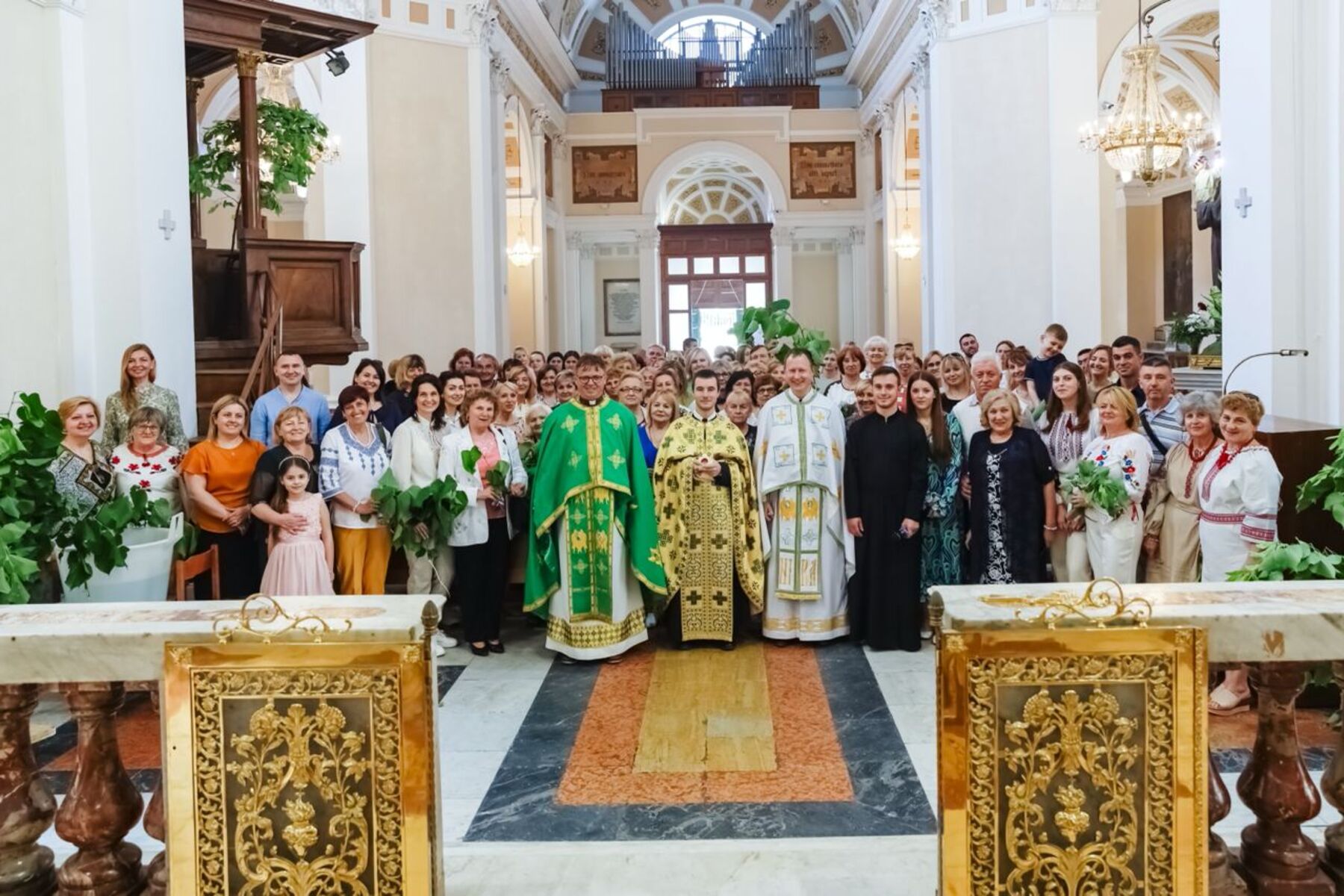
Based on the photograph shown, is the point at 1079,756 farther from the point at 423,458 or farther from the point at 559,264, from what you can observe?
the point at 559,264

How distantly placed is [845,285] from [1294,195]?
733 inches

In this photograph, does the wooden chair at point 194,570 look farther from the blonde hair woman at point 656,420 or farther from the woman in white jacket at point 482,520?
the blonde hair woman at point 656,420

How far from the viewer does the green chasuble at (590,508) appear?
22.1 ft

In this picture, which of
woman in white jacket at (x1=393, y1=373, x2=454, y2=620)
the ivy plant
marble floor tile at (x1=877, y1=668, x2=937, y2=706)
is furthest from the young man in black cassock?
the ivy plant

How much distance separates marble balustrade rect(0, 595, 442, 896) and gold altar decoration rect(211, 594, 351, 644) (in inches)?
0.6

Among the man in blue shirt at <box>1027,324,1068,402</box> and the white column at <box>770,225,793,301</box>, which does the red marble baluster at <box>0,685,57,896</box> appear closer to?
the man in blue shirt at <box>1027,324,1068,402</box>

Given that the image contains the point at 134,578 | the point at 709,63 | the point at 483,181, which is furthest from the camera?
the point at 709,63

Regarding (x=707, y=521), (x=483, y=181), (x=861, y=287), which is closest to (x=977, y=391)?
(x=707, y=521)

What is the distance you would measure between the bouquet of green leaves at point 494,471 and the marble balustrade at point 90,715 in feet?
13.0

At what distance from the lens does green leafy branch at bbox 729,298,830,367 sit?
11.3 metres

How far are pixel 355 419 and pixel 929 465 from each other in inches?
128

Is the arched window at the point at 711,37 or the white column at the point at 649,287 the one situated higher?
the arched window at the point at 711,37

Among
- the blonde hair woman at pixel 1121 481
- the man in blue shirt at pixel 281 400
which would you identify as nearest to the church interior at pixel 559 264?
the blonde hair woman at pixel 1121 481

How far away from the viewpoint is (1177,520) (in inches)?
238
